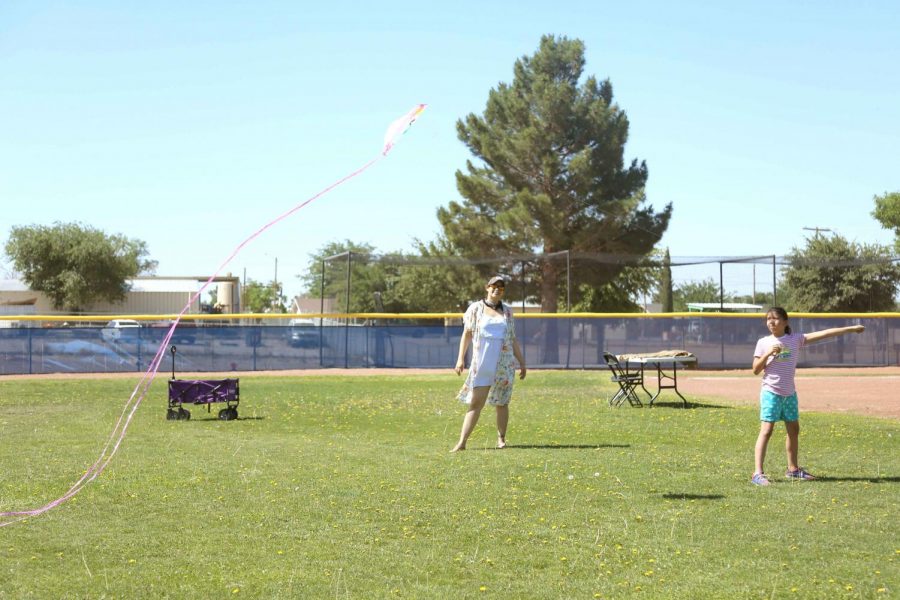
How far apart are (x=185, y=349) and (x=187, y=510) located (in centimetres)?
2539

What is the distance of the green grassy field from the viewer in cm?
571

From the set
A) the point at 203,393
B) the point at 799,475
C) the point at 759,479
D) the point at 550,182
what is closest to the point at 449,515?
the point at 759,479

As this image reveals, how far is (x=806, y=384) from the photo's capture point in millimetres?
24453

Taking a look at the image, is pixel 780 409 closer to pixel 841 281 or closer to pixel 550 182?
pixel 550 182

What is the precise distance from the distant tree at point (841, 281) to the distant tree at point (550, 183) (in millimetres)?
7957

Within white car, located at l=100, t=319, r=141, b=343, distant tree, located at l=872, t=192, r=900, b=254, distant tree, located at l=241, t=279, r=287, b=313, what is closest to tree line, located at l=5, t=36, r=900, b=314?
distant tree, located at l=872, t=192, r=900, b=254

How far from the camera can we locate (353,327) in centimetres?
3322

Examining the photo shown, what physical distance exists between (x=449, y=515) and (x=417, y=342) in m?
25.8

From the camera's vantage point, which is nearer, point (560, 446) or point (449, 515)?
point (449, 515)

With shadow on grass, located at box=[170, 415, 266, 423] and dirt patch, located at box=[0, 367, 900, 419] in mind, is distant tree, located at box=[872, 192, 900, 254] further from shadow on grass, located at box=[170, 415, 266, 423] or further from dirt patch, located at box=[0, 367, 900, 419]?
shadow on grass, located at box=[170, 415, 266, 423]

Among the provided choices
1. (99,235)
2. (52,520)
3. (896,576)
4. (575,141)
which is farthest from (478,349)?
(99,235)

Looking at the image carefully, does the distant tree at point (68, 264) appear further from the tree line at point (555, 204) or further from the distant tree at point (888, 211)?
the distant tree at point (888, 211)

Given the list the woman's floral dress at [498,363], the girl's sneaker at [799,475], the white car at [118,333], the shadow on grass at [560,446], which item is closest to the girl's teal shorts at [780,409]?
the girl's sneaker at [799,475]

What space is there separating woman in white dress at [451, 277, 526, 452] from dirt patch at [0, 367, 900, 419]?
7900 millimetres
